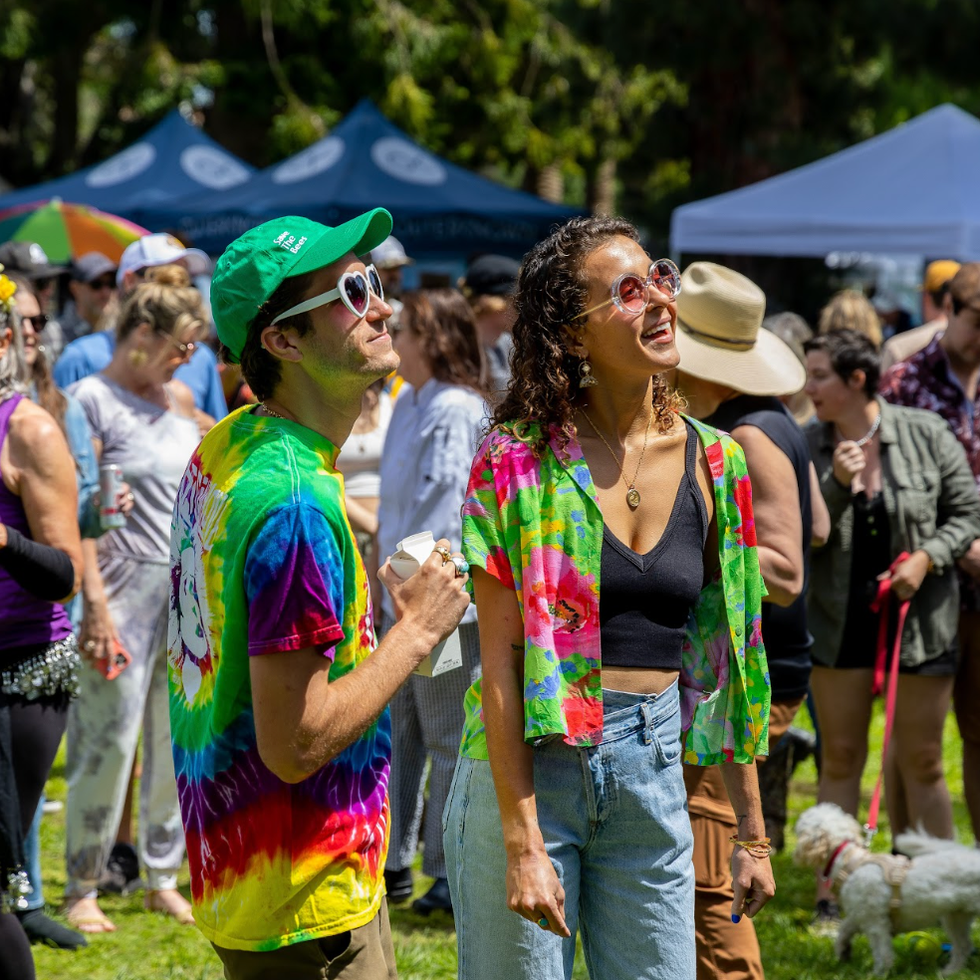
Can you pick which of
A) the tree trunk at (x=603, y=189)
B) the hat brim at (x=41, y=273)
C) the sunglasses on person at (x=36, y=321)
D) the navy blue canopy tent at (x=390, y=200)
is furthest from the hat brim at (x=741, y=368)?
the tree trunk at (x=603, y=189)

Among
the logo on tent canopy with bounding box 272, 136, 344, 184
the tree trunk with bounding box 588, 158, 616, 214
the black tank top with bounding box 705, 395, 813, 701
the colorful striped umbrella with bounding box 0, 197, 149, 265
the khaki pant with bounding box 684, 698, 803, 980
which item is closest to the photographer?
the khaki pant with bounding box 684, 698, 803, 980

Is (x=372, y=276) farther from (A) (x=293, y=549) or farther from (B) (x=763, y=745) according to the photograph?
(B) (x=763, y=745)

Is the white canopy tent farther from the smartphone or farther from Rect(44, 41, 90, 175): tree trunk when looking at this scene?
Rect(44, 41, 90, 175): tree trunk

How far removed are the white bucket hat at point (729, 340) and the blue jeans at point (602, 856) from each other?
1.43m

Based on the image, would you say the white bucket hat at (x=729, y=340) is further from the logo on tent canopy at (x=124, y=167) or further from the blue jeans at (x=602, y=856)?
the logo on tent canopy at (x=124, y=167)

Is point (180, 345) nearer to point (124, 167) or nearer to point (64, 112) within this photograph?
point (124, 167)

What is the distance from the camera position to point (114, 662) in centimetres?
452

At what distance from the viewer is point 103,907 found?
4867 millimetres

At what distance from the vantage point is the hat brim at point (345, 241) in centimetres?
210

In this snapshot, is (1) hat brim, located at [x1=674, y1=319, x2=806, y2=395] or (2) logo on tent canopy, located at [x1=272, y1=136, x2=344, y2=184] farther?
(2) logo on tent canopy, located at [x1=272, y1=136, x2=344, y2=184]

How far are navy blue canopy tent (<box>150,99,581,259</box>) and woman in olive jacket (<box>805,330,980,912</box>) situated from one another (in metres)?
6.47

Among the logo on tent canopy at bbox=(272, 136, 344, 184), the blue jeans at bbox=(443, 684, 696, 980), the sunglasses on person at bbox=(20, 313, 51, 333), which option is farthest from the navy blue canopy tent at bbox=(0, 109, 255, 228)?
the blue jeans at bbox=(443, 684, 696, 980)

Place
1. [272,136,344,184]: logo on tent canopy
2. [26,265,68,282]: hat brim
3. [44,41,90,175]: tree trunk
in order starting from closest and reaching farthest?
[26,265,68,282]: hat brim, [272,136,344,184]: logo on tent canopy, [44,41,90,175]: tree trunk

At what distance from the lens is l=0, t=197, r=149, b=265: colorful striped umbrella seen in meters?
9.62
